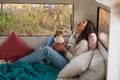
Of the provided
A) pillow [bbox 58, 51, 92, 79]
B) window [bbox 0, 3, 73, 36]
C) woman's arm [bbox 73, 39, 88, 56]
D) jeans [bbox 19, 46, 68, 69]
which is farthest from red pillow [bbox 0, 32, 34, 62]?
pillow [bbox 58, 51, 92, 79]

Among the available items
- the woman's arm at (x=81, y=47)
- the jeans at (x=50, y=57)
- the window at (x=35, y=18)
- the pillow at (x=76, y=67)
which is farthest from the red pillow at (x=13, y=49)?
the pillow at (x=76, y=67)

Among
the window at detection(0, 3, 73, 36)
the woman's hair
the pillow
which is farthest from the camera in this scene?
the window at detection(0, 3, 73, 36)

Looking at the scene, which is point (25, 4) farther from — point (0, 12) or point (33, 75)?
point (33, 75)

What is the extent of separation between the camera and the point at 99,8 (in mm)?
3029

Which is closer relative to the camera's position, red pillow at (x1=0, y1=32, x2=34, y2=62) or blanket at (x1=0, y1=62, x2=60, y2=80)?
blanket at (x1=0, y1=62, x2=60, y2=80)

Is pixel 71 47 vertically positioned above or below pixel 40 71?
above

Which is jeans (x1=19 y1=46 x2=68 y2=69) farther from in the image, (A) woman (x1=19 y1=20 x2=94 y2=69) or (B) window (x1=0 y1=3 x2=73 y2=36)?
(B) window (x1=0 y1=3 x2=73 y2=36)

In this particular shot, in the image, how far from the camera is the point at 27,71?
2.59 meters

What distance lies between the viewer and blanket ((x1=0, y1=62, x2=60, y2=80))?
242 cm

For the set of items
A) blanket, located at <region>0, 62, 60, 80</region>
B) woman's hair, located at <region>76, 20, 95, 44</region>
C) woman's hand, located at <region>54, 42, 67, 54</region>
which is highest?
woman's hair, located at <region>76, 20, 95, 44</region>

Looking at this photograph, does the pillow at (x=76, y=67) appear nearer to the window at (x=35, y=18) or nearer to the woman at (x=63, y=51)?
the woman at (x=63, y=51)

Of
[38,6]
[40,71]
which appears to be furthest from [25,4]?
[40,71]

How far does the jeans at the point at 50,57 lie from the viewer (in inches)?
108

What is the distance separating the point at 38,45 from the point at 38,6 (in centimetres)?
55
